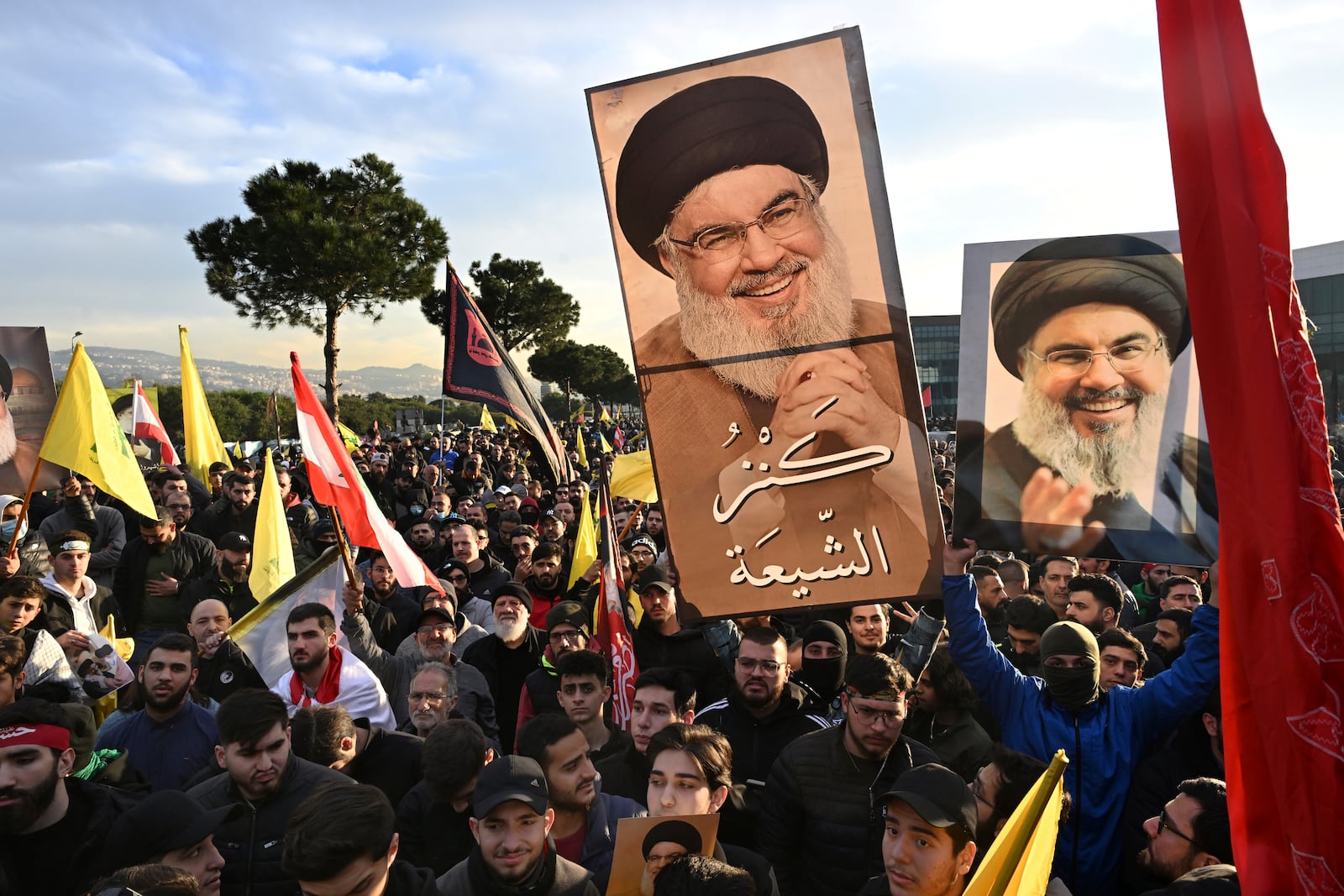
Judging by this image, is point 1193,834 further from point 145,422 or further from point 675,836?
point 145,422

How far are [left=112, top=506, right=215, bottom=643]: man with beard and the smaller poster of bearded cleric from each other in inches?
32.4

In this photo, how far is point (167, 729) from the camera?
4.74 m

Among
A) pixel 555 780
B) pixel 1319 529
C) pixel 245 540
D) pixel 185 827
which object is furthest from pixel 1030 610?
pixel 245 540

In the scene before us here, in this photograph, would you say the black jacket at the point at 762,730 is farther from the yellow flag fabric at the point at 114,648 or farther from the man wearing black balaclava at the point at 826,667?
the yellow flag fabric at the point at 114,648

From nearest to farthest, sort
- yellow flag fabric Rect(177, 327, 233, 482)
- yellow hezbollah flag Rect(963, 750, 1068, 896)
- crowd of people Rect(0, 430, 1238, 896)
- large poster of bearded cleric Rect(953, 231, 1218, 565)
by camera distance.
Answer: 1. yellow hezbollah flag Rect(963, 750, 1068, 896)
2. crowd of people Rect(0, 430, 1238, 896)
3. large poster of bearded cleric Rect(953, 231, 1218, 565)
4. yellow flag fabric Rect(177, 327, 233, 482)

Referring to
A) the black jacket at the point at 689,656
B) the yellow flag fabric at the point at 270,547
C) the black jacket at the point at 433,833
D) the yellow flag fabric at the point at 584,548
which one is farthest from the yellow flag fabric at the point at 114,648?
the yellow flag fabric at the point at 584,548

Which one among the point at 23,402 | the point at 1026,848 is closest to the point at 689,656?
the point at 1026,848

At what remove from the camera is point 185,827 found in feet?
10.7

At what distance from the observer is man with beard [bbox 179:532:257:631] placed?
766 centimetres

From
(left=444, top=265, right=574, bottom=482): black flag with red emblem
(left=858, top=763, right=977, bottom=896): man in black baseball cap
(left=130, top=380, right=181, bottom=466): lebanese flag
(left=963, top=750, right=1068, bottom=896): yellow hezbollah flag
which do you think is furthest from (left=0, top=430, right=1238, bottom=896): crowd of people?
(left=130, top=380, right=181, bottom=466): lebanese flag

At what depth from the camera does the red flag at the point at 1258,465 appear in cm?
205

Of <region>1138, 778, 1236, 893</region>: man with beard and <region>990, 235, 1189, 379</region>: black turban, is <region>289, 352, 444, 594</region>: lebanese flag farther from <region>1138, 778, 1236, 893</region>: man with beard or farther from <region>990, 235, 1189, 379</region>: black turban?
<region>1138, 778, 1236, 893</region>: man with beard

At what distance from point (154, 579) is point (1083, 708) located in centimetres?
690

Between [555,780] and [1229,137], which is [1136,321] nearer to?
[1229,137]
